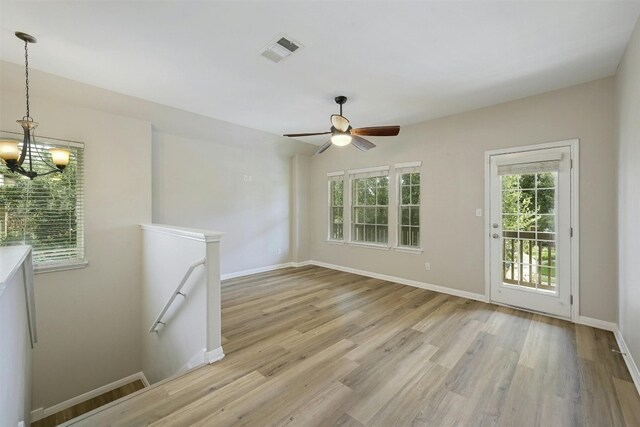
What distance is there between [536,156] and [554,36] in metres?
1.59

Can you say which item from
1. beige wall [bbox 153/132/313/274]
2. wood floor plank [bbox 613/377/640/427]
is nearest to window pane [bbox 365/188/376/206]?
beige wall [bbox 153/132/313/274]

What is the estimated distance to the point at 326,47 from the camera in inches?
99.3

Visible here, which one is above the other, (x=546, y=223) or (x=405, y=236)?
(x=546, y=223)

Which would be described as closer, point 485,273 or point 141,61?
point 141,61

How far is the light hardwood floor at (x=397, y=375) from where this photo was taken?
1.80 m

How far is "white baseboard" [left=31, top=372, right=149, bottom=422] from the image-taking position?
3.26m

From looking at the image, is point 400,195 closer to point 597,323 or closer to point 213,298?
point 597,323

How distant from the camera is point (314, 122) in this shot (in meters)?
4.61

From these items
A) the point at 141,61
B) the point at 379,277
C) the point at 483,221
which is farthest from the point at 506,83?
the point at 141,61

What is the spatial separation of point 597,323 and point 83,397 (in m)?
6.58

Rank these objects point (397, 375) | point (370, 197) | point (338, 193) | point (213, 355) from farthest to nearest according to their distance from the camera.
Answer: point (338, 193)
point (370, 197)
point (213, 355)
point (397, 375)

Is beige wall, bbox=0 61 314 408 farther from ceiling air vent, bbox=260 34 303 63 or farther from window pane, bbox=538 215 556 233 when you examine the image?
window pane, bbox=538 215 556 233

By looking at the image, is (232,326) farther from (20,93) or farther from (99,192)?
(20,93)

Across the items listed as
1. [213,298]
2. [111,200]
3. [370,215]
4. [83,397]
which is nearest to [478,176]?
[370,215]
